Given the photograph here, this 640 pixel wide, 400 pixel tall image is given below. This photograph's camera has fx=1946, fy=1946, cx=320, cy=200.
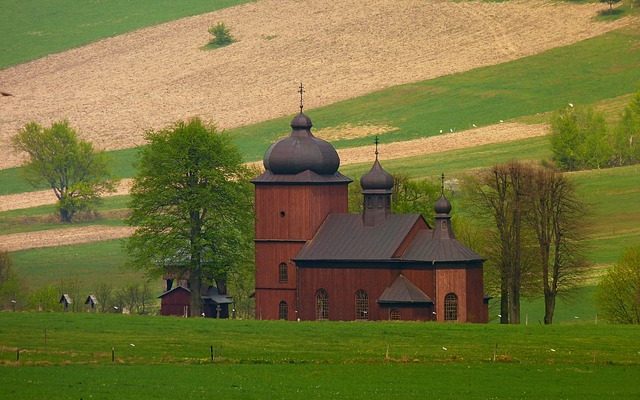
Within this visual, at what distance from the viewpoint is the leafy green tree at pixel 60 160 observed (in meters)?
135

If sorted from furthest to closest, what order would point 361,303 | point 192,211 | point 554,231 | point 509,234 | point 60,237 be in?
point 60,237, point 192,211, point 509,234, point 554,231, point 361,303

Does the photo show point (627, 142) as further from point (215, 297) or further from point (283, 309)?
point (283, 309)

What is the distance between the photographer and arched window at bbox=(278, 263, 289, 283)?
85.9m

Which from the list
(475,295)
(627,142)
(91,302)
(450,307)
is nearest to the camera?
(450,307)

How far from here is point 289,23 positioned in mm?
173125

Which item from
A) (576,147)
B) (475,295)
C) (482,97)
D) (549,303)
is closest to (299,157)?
(475,295)

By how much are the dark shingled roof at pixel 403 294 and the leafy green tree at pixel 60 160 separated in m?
52.7

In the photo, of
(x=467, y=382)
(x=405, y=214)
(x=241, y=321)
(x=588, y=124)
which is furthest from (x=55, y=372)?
(x=588, y=124)

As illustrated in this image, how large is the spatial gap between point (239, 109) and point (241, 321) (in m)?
79.9

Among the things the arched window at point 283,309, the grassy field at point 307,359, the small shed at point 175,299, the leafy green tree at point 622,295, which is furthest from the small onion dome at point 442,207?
the small shed at point 175,299

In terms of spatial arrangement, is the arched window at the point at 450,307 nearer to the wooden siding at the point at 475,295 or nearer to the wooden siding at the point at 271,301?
the wooden siding at the point at 475,295

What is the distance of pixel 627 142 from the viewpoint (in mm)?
126688

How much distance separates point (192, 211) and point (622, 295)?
2008 centimetres

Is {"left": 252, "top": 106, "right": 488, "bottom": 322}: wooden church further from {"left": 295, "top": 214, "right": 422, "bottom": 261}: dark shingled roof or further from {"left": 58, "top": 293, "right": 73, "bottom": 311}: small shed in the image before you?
{"left": 58, "top": 293, "right": 73, "bottom": 311}: small shed
